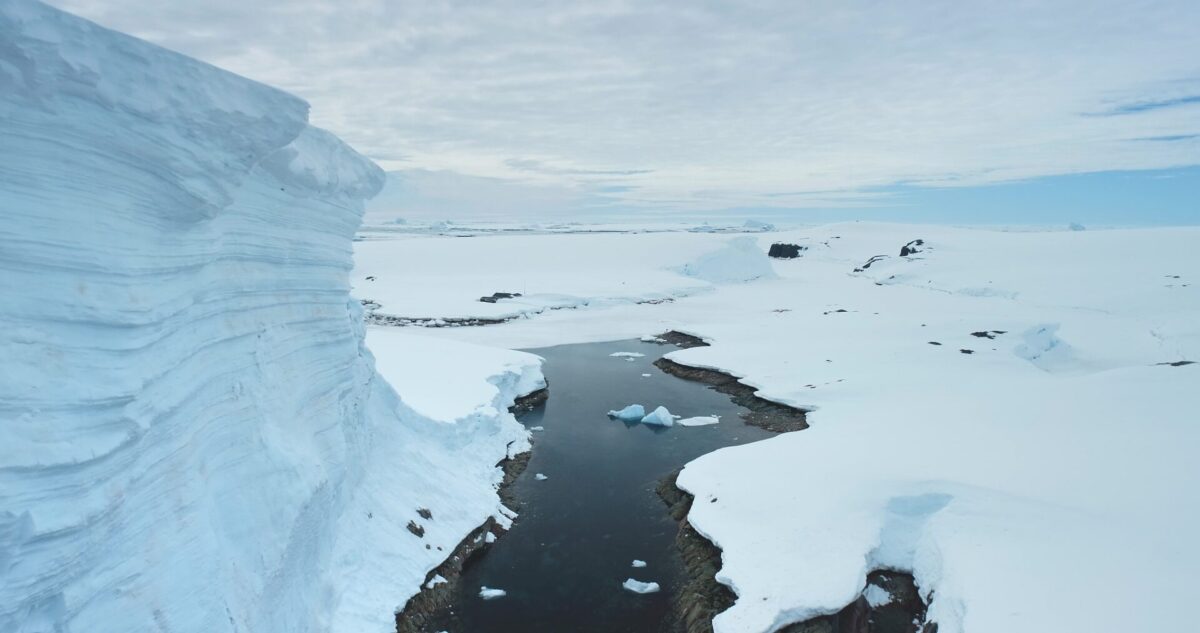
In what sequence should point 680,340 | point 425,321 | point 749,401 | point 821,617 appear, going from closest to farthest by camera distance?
1. point 821,617
2. point 749,401
3. point 680,340
4. point 425,321

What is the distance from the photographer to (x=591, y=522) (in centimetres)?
1441

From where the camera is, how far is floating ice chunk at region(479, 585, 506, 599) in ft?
38.5

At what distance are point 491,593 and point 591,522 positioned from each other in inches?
127

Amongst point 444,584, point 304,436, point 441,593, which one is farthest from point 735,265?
point 304,436

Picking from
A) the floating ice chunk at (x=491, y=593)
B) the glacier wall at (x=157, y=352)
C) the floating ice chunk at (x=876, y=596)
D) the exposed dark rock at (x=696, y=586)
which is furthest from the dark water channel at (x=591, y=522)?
the floating ice chunk at (x=876, y=596)

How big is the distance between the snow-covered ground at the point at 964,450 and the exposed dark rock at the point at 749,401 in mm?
562

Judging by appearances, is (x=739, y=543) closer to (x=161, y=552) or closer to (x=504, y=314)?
(x=161, y=552)

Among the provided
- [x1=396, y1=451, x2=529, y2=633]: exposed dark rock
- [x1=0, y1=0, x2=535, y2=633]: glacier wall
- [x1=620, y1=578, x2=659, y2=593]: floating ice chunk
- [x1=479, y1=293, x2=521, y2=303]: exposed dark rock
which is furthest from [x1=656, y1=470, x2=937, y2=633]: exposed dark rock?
[x1=479, y1=293, x2=521, y2=303]: exposed dark rock

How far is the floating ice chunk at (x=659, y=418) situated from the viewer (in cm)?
2052

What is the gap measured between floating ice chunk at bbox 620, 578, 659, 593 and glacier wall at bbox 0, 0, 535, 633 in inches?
174

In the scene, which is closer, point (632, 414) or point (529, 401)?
point (632, 414)

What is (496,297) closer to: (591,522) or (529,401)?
(529,401)

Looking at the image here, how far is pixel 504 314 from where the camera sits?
39.9 metres

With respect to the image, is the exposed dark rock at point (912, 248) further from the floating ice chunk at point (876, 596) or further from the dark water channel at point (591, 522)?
the floating ice chunk at point (876, 596)
